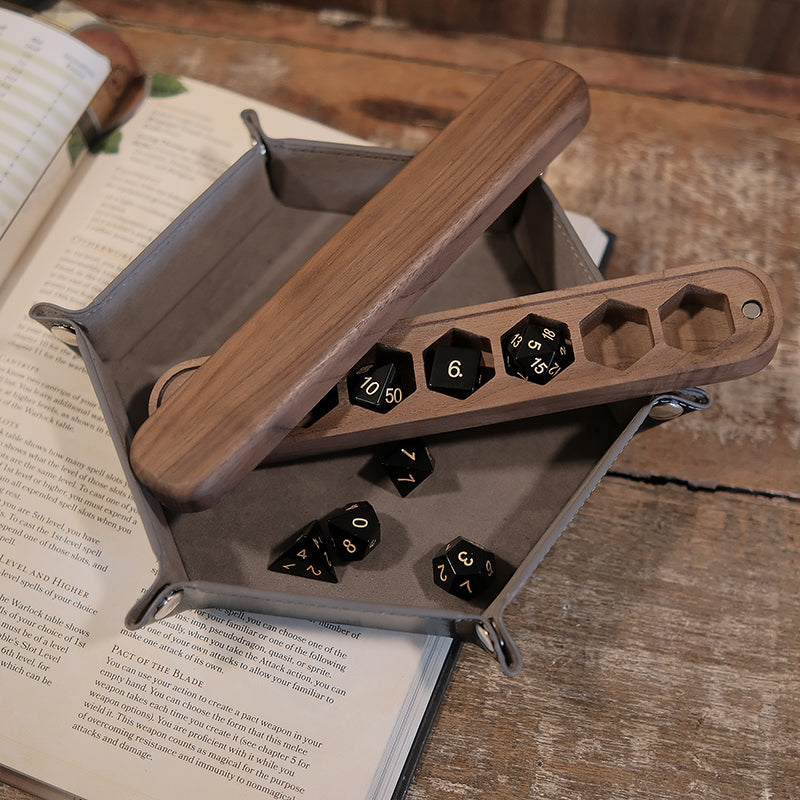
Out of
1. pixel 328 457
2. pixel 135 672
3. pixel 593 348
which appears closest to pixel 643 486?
pixel 593 348

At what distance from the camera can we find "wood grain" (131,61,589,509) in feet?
1.46

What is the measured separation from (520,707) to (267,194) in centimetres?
43

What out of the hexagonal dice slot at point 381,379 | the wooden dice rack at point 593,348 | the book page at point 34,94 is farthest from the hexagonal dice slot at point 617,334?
the book page at point 34,94

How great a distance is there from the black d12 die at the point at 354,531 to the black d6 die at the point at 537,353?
129 millimetres

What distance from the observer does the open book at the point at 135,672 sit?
500 mm

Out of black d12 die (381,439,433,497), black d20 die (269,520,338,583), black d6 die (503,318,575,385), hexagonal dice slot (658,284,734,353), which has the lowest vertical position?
black d20 die (269,520,338,583)

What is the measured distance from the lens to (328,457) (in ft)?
1.76

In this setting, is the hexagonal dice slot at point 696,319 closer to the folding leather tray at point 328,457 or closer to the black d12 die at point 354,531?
the folding leather tray at point 328,457

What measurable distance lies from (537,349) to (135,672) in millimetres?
344

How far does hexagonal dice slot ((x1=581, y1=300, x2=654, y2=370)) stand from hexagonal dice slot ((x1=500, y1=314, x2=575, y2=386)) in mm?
17

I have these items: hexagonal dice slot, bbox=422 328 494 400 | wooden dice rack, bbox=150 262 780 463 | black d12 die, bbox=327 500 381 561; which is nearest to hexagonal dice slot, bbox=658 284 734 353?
wooden dice rack, bbox=150 262 780 463

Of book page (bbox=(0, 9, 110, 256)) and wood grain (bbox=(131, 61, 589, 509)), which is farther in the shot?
book page (bbox=(0, 9, 110, 256))

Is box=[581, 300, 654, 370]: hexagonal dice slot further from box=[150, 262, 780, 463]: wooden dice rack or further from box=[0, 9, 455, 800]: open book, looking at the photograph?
box=[0, 9, 455, 800]: open book

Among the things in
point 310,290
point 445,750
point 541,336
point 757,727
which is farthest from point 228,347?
point 757,727
